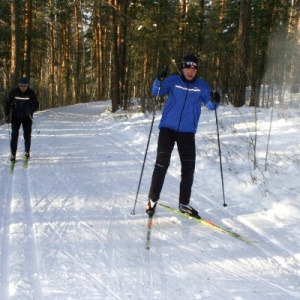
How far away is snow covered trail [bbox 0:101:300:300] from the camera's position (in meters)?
3.17

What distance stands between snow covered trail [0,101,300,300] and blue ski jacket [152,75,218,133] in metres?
1.34

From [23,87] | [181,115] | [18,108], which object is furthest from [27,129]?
[181,115]

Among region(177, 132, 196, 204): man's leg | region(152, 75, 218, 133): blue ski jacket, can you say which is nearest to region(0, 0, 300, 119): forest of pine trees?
region(152, 75, 218, 133): blue ski jacket

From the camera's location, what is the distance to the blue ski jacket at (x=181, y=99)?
464 cm

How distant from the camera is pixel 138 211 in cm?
519

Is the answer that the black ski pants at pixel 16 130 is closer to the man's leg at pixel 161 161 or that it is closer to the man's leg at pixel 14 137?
Result: the man's leg at pixel 14 137

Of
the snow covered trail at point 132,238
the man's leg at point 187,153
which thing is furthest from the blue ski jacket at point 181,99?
the snow covered trail at point 132,238

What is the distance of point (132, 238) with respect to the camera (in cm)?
421

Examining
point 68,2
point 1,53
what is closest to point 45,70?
point 68,2

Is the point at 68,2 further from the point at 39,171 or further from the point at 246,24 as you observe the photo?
the point at 39,171

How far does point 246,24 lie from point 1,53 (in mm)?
16155

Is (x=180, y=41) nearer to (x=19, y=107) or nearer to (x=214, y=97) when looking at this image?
(x=19, y=107)

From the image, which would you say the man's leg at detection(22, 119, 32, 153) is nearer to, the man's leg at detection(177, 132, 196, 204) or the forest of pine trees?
the man's leg at detection(177, 132, 196, 204)

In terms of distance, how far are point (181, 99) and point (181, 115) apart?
214 mm
